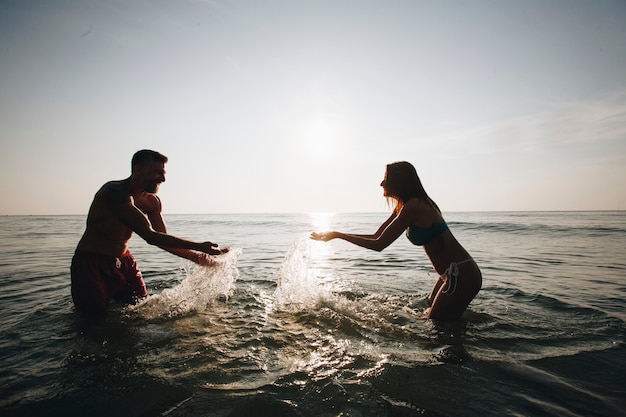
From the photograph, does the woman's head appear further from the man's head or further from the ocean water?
the man's head

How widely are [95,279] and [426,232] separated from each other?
4.88 m

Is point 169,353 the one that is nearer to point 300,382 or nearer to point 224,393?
point 224,393

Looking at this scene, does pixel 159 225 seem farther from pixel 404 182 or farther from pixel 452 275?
pixel 452 275

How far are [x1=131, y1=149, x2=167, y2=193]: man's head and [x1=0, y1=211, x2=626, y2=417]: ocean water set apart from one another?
82.2 inches

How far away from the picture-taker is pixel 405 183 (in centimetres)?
438

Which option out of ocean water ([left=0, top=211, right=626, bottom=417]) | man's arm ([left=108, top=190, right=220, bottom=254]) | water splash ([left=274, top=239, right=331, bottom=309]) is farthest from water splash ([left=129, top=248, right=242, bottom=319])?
man's arm ([left=108, top=190, right=220, bottom=254])

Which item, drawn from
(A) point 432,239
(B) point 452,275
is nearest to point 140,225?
(A) point 432,239

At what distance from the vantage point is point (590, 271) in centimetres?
862

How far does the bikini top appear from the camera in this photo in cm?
430

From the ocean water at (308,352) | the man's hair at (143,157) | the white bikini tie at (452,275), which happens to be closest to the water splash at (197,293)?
the ocean water at (308,352)

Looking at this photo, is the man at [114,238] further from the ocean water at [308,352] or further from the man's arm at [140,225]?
the ocean water at [308,352]

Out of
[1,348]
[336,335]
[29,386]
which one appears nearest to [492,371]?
[336,335]

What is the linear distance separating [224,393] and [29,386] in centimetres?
187

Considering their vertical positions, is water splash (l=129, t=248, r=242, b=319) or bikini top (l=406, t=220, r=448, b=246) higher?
bikini top (l=406, t=220, r=448, b=246)
